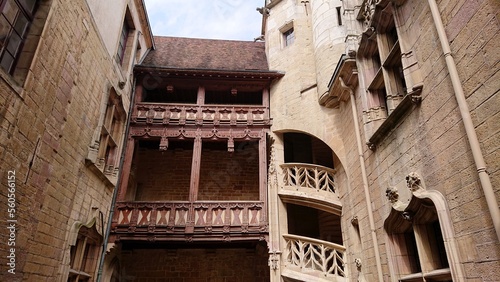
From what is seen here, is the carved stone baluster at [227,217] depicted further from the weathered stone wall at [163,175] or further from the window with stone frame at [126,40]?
the window with stone frame at [126,40]

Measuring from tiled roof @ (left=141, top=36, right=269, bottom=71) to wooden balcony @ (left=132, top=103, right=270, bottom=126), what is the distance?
1.61m

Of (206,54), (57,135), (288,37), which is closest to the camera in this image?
(57,135)

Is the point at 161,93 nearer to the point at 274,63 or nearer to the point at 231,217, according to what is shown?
the point at 274,63

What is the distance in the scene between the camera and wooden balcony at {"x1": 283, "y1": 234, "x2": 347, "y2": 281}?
22.3ft

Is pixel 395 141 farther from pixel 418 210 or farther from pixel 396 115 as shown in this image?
pixel 418 210

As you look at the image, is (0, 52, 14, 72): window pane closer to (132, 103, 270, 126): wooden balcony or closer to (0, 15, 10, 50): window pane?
(0, 15, 10, 50): window pane

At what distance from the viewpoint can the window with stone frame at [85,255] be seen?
21.3 ft

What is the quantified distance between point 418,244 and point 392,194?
0.77m

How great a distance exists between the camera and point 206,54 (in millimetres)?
12062

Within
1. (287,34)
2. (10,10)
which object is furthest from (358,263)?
(287,34)

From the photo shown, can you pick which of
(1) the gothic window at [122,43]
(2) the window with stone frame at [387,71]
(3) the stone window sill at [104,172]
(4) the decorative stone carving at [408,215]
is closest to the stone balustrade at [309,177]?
(2) the window with stone frame at [387,71]

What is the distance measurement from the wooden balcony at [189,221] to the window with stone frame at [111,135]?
1.16 metres

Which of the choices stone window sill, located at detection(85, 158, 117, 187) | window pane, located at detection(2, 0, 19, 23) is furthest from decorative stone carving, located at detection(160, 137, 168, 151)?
window pane, located at detection(2, 0, 19, 23)

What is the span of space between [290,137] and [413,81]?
7432mm
